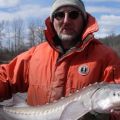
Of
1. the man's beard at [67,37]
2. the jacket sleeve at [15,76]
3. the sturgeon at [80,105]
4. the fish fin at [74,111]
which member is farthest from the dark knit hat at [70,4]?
the fish fin at [74,111]

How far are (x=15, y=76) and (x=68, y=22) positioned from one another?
111 cm

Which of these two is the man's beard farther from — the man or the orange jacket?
the orange jacket

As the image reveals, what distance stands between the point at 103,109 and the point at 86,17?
2007 millimetres

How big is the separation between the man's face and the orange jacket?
5.6 inches

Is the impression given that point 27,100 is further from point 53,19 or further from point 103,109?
point 103,109

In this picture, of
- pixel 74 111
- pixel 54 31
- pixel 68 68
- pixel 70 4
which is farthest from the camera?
pixel 54 31

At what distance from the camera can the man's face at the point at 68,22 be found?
7680mm

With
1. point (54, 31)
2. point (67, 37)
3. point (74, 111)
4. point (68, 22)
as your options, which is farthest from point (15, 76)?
point (74, 111)

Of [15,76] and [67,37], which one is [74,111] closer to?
[67,37]

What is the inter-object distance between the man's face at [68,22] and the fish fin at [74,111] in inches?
52.1

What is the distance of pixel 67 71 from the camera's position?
7473 mm

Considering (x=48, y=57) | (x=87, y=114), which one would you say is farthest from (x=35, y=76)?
(x=87, y=114)

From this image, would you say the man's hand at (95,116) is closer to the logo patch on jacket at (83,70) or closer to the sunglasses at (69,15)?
the logo patch on jacket at (83,70)

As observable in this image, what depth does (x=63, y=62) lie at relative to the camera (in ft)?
24.6
